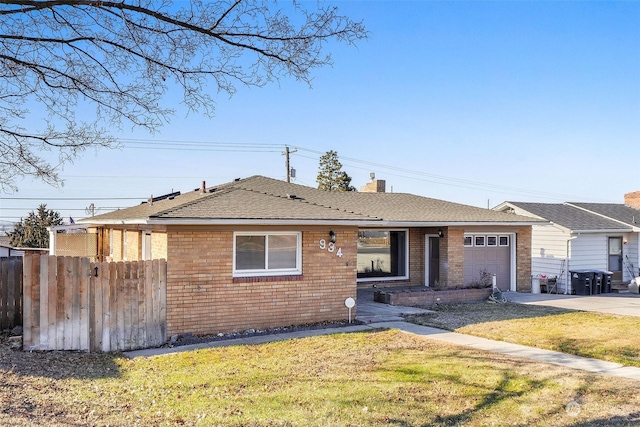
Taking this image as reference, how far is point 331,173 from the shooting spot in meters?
49.8

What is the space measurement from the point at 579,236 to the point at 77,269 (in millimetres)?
19382

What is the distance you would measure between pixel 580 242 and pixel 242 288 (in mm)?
16087

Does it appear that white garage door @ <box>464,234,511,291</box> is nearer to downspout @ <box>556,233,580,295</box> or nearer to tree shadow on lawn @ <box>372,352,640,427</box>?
downspout @ <box>556,233,580,295</box>

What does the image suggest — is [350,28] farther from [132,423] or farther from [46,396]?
[46,396]

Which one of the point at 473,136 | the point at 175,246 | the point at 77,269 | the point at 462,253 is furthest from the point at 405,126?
the point at 77,269

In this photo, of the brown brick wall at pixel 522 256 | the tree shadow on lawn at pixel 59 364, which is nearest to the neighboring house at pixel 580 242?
the brown brick wall at pixel 522 256

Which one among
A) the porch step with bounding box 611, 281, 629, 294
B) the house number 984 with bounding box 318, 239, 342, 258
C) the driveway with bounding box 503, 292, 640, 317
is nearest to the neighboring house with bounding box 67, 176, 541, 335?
the house number 984 with bounding box 318, 239, 342, 258

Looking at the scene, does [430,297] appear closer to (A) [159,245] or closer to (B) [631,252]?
(A) [159,245]

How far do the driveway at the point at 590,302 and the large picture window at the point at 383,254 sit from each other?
3.98m

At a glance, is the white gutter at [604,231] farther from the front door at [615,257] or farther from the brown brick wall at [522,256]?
the brown brick wall at [522,256]

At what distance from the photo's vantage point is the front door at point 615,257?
882 inches

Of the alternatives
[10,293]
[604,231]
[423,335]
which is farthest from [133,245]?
[604,231]

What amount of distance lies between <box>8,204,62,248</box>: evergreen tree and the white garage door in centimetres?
2973

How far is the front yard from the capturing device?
18.6 ft
